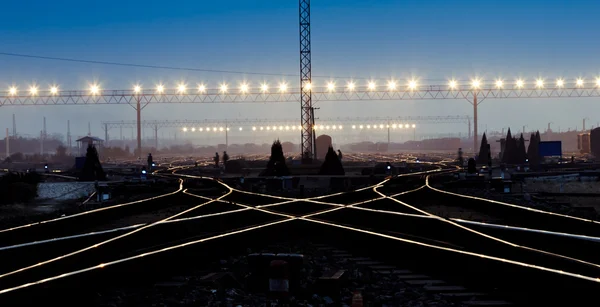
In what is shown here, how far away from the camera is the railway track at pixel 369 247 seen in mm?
6852

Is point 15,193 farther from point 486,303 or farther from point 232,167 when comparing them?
point 232,167

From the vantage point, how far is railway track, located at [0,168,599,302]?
6.85m

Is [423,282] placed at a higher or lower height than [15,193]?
lower

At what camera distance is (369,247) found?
32.6ft

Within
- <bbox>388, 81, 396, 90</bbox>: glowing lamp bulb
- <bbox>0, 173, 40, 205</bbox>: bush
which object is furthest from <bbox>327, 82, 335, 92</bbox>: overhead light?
<bbox>0, 173, 40, 205</bbox>: bush

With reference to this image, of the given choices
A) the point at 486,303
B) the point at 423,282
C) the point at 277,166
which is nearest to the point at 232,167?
the point at 277,166

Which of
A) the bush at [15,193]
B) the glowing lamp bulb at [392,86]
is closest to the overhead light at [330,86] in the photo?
the glowing lamp bulb at [392,86]

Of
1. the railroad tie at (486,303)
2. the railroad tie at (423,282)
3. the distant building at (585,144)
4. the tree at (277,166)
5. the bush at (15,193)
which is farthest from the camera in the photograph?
the distant building at (585,144)

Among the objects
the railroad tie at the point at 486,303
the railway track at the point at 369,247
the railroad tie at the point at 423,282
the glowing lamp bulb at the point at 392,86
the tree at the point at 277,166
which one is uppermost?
the glowing lamp bulb at the point at 392,86

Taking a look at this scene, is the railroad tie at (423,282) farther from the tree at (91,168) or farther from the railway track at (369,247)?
the tree at (91,168)

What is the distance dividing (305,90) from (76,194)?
2734 centimetres

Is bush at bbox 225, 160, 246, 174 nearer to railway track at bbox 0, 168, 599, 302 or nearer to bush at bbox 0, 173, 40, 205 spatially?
bush at bbox 0, 173, 40, 205

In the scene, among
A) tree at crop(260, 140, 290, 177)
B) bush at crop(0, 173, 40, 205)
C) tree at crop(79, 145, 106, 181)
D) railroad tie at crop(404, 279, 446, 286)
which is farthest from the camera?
tree at crop(79, 145, 106, 181)

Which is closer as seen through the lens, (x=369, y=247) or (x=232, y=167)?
(x=369, y=247)
